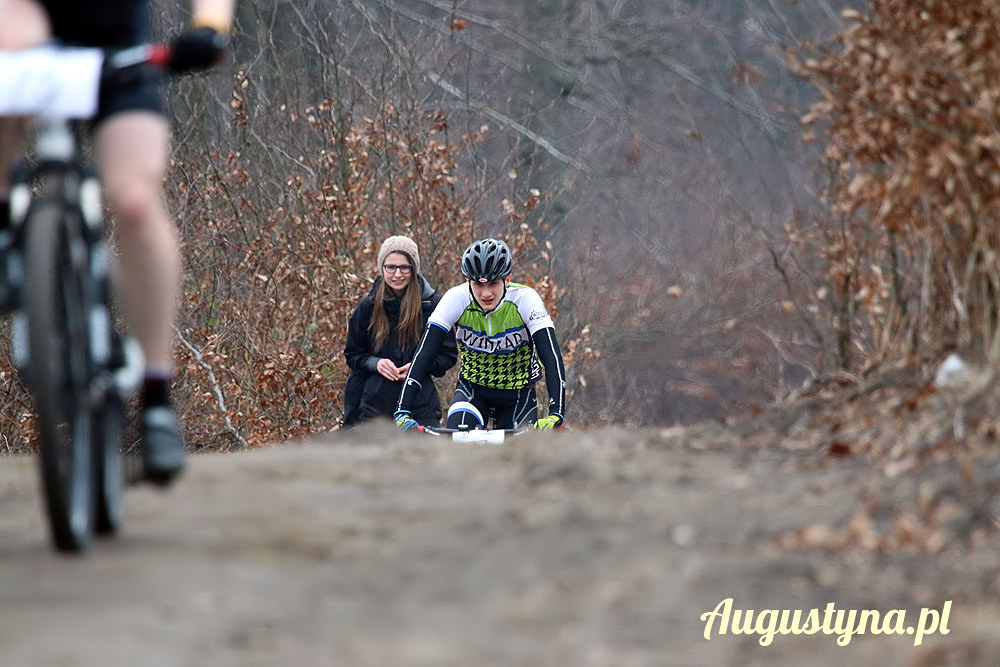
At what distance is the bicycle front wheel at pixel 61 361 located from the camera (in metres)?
3.21

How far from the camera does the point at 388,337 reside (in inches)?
400

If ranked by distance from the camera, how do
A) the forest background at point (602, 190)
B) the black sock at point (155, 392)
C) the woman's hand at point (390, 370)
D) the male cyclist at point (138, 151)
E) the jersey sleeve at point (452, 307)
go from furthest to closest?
1. the woman's hand at point (390, 370)
2. the jersey sleeve at point (452, 307)
3. the forest background at point (602, 190)
4. the black sock at point (155, 392)
5. the male cyclist at point (138, 151)

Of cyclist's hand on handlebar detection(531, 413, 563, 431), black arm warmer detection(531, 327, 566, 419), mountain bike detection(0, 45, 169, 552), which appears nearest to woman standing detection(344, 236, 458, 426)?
black arm warmer detection(531, 327, 566, 419)

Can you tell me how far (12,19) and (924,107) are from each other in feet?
10.7

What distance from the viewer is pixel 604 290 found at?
22125mm

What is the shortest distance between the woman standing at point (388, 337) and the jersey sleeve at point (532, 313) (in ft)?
4.08

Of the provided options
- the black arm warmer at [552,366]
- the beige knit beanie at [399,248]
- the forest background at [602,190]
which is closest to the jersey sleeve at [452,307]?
the black arm warmer at [552,366]

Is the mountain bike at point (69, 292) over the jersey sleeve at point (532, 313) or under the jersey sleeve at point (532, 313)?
over

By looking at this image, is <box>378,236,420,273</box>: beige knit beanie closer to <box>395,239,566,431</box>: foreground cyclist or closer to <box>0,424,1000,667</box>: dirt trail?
<box>395,239,566,431</box>: foreground cyclist

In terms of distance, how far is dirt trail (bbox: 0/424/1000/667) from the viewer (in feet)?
8.66

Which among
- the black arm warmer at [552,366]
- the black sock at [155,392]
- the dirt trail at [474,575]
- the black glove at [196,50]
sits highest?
the black glove at [196,50]

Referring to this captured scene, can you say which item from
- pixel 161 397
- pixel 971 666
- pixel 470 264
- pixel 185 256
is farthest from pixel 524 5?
pixel 971 666

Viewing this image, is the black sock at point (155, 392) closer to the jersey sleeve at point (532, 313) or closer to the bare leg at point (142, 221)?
the bare leg at point (142, 221)

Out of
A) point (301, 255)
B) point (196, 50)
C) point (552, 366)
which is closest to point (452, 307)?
point (552, 366)
